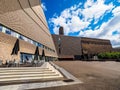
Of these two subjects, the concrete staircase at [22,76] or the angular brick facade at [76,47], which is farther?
the angular brick facade at [76,47]

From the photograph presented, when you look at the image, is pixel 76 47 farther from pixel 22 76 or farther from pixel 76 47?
pixel 22 76

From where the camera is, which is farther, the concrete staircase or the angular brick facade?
the angular brick facade

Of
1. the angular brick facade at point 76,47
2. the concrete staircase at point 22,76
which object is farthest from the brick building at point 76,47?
the concrete staircase at point 22,76

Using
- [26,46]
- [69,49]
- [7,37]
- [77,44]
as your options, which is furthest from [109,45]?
[7,37]

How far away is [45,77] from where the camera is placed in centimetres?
834

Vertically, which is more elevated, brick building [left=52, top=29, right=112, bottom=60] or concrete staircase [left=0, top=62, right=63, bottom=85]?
brick building [left=52, top=29, right=112, bottom=60]

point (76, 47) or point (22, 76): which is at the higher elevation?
point (76, 47)

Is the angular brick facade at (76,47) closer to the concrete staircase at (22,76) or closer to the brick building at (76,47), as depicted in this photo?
the brick building at (76,47)

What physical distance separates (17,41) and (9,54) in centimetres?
256

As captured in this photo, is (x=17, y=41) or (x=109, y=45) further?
(x=109, y=45)

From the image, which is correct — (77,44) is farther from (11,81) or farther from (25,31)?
(11,81)

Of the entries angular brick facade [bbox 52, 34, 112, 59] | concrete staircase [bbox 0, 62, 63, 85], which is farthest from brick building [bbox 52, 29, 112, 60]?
concrete staircase [bbox 0, 62, 63, 85]

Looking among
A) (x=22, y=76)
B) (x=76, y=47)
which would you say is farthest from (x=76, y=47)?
(x=22, y=76)

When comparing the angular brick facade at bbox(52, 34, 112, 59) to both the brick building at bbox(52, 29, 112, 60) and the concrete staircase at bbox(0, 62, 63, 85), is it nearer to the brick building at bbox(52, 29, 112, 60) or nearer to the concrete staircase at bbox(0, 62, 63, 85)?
the brick building at bbox(52, 29, 112, 60)
